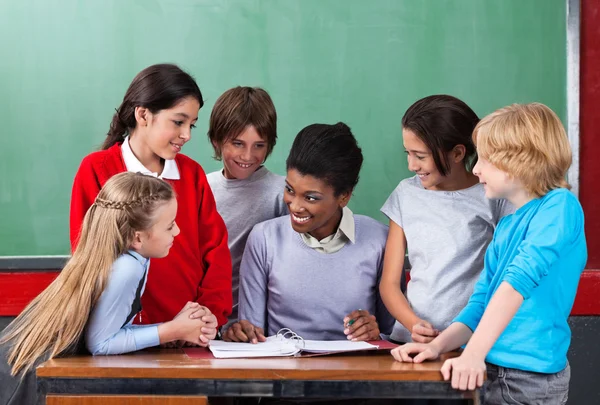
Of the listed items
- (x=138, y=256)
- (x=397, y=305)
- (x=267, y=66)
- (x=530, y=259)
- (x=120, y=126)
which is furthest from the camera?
(x=267, y=66)

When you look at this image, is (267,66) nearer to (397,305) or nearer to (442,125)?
(442,125)

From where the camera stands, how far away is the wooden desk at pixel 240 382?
4.90ft

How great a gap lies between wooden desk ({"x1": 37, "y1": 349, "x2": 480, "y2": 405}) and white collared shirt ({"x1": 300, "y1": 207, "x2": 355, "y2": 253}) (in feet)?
2.48

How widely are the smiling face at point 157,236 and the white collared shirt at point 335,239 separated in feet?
1.80

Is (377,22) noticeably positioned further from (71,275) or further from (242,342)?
(71,275)

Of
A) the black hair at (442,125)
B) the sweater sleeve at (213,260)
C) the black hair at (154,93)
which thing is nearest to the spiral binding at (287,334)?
the sweater sleeve at (213,260)

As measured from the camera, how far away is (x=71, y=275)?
5.66 feet

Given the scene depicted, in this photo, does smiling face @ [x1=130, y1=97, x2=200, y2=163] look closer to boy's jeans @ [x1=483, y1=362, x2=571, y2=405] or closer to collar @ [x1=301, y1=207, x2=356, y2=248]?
collar @ [x1=301, y1=207, x2=356, y2=248]

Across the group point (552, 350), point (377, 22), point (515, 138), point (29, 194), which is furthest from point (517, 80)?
point (29, 194)

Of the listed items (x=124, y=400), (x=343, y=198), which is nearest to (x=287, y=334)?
(x=343, y=198)

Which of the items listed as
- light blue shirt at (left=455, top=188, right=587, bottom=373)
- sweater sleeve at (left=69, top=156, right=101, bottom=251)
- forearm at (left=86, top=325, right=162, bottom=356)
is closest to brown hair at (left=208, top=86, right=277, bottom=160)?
sweater sleeve at (left=69, top=156, right=101, bottom=251)

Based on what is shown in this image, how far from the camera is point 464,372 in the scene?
1.48 metres

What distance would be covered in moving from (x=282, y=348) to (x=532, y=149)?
72cm

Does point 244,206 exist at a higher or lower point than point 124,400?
higher
